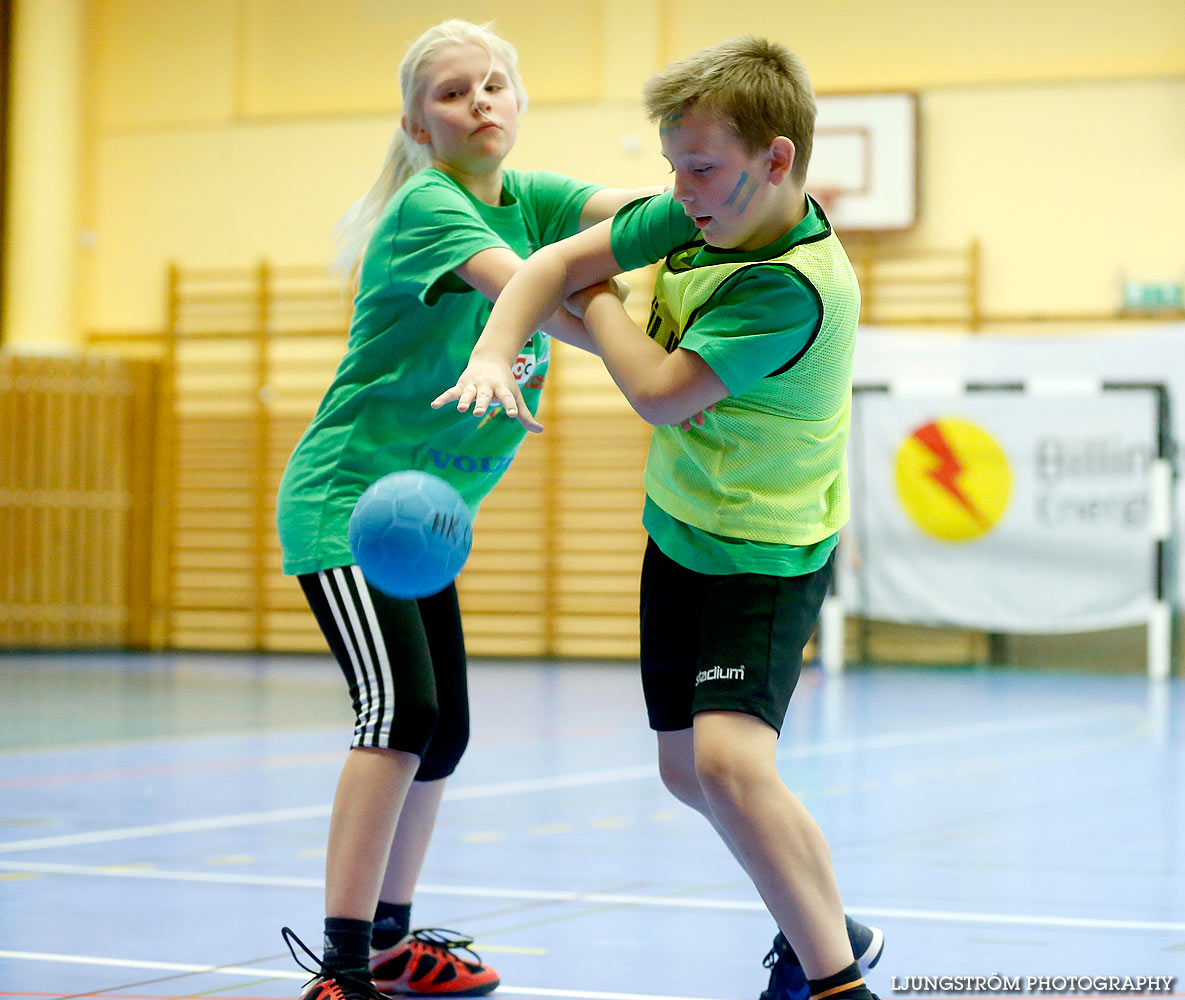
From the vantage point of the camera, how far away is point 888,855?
13.4 feet

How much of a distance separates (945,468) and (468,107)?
30.1 ft

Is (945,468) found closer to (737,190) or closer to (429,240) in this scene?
(429,240)

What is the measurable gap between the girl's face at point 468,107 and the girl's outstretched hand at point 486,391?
607mm

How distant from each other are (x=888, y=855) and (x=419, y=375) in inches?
82.6

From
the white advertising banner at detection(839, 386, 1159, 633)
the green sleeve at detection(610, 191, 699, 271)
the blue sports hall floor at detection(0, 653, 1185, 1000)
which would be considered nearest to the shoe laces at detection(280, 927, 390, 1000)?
the blue sports hall floor at detection(0, 653, 1185, 1000)

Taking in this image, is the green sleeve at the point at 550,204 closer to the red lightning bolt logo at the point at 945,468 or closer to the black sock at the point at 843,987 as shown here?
the black sock at the point at 843,987

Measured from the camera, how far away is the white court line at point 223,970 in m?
2.64

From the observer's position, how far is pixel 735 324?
2180mm

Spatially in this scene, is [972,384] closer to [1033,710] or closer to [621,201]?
[1033,710]

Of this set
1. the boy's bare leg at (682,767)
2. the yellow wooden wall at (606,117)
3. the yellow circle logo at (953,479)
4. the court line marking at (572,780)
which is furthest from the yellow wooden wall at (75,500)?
the boy's bare leg at (682,767)

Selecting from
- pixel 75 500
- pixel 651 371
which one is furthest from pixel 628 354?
pixel 75 500

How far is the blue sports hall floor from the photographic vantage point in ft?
9.47

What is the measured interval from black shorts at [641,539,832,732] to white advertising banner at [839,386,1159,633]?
9.17 metres

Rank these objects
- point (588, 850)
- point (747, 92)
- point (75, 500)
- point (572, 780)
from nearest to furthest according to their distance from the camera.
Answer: point (747, 92) < point (588, 850) < point (572, 780) < point (75, 500)
